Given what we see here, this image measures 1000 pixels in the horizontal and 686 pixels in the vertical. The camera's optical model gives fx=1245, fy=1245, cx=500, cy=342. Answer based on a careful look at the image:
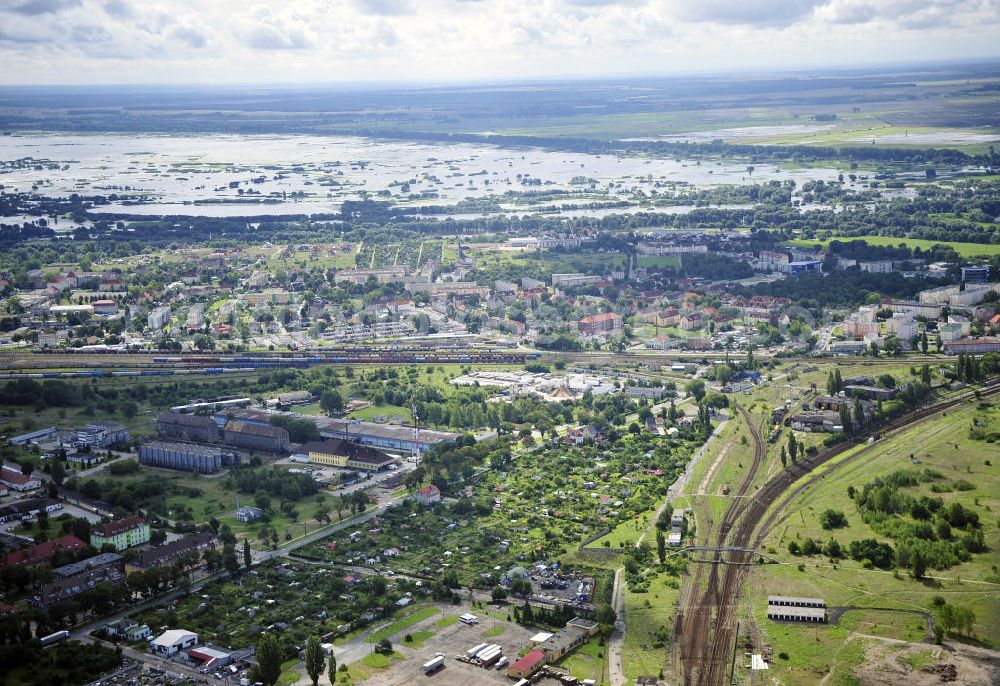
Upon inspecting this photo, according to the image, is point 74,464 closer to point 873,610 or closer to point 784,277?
point 873,610

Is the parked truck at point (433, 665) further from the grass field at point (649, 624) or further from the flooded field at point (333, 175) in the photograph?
the flooded field at point (333, 175)

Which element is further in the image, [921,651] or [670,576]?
[670,576]

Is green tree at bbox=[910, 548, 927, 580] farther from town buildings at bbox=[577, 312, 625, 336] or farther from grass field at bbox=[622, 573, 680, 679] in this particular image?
town buildings at bbox=[577, 312, 625, 336]

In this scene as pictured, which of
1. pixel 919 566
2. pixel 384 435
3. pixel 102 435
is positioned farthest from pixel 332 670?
pixel 102 435

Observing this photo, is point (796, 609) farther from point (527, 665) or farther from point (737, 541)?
point (527, 665)

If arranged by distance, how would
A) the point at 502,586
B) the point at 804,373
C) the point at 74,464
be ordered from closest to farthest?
the point at 502,586, the point at 74,464, the point at 804,373

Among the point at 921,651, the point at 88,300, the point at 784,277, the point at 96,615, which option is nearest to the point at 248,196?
the point at 88,300
